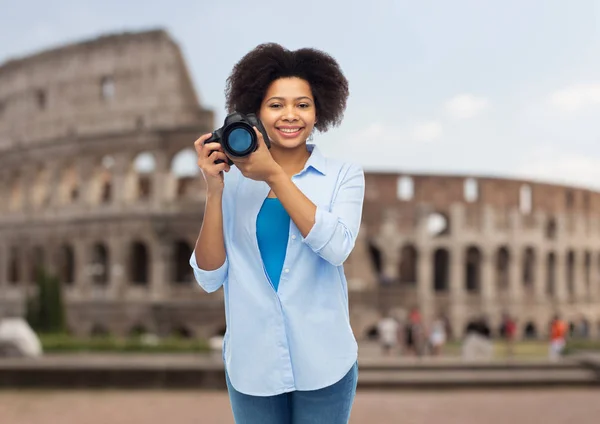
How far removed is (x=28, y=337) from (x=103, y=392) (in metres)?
5.15

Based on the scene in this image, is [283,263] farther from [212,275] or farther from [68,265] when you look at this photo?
[68,265]

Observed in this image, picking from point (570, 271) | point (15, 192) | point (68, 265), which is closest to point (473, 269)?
point (570, 271)

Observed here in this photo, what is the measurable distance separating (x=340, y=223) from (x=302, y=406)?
67 centimetres

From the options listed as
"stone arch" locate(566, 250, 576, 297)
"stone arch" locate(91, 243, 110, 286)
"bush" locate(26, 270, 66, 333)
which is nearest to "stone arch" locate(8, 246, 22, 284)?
"stone arch" locate(91, 243, 110, 286)

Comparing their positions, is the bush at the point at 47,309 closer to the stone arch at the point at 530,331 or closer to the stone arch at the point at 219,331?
the stone arch at the point at 219,331

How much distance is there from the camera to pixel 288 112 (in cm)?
262

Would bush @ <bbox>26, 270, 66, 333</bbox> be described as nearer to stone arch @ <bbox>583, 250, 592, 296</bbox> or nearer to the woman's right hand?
the woman's right hand

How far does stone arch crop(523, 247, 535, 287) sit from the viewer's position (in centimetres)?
3258

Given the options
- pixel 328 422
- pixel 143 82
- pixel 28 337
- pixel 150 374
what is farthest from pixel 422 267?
pixel 328 422

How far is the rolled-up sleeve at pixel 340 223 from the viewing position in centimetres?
231

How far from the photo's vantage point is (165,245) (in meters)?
26.4

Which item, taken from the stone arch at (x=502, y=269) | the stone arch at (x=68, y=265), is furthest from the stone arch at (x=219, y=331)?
the stone arch at (x=502, y=269)

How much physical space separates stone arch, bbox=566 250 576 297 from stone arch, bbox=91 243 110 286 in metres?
22.4

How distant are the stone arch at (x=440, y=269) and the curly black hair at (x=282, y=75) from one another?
3076 cm
